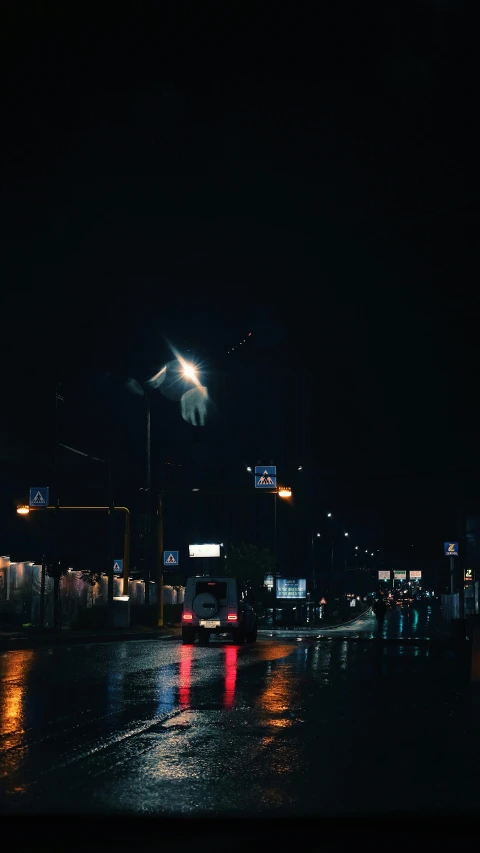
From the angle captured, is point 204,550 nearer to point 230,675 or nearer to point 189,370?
point 189,370

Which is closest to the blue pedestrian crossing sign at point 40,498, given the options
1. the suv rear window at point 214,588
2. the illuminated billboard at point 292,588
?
the suv rear window at point 214,588

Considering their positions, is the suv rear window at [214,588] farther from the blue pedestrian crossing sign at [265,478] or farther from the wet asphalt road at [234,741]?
the wet asphalt road at [234,741]

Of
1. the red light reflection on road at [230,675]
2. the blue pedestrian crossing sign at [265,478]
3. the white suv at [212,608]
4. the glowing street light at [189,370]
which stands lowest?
the red light reflection on road at [230,675]

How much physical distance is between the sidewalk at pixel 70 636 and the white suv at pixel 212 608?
341 cm

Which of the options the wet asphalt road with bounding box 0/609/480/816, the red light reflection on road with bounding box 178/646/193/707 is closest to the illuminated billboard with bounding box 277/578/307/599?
the red light reflection on road with bounding box 178/646/193/707

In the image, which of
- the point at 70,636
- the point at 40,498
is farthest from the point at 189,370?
the point at 70,636

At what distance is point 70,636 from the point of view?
36531mm

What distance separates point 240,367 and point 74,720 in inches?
6474

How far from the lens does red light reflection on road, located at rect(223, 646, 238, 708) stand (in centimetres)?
1546

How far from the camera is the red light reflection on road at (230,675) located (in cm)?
1546

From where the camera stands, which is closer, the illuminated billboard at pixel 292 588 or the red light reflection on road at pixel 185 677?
the red light reflection on road at pixel 185 677

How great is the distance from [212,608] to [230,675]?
45.8 feet

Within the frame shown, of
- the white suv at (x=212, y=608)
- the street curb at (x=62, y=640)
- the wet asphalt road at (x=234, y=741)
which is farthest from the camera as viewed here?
the white suv at (x=212, y=608)

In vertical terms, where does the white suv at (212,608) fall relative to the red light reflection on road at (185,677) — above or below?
above
